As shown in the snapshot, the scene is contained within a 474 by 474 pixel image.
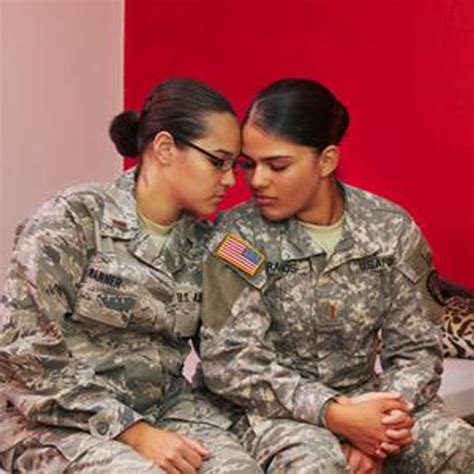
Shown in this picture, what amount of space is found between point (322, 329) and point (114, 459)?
0.55m

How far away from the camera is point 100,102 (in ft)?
12.5

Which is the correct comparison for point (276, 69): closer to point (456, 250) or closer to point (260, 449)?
point (456, 250)

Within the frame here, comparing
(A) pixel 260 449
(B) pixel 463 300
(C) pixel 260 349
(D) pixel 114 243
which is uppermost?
(D) pixel 114 243

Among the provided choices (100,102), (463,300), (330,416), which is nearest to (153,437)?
(330,416)

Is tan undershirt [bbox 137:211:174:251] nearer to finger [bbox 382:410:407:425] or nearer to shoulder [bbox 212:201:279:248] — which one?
shoulder [bbox 212:201:279:248]

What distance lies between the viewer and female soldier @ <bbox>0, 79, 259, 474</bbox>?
68.1 inches

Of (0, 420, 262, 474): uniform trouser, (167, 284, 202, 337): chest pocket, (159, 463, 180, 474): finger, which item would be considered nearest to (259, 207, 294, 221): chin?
(167, 284, 202, 337): chest pocket

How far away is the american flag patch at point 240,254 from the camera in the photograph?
1908 millimetres

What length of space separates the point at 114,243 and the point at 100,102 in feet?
6.70

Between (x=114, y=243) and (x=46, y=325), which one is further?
(x=114, y=243)

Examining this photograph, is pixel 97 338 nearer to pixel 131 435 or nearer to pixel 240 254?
pixel 131 435

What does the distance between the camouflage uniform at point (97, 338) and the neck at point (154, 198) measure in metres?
0.02

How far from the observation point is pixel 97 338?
185 centimetres

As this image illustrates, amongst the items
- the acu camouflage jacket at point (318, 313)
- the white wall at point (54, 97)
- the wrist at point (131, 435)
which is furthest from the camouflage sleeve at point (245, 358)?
the white wall at point (54, 97)
